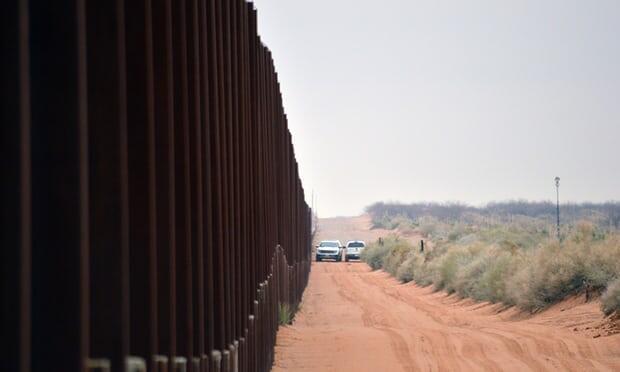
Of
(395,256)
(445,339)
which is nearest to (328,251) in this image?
(395,256)

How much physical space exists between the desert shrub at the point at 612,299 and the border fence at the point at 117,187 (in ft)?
45.4

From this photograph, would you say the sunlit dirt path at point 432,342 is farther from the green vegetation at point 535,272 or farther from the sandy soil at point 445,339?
the green vegetation at point 535,272

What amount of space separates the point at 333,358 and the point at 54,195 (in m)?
12.8

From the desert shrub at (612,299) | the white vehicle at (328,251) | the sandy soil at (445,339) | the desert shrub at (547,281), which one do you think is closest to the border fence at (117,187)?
the sandy soil at (445,339)

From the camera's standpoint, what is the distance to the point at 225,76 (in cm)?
915

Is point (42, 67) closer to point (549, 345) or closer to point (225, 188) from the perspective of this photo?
point (225, 188)

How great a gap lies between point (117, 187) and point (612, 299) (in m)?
18.9

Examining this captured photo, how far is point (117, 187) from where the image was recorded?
4.20m

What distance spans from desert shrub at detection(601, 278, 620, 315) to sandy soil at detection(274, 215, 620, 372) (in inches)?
12.1

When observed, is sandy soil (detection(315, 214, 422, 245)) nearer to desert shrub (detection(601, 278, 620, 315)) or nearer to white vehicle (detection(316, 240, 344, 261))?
A: white vehicle (detection(316, 240, 344, 261))

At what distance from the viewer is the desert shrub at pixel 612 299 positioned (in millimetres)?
21453

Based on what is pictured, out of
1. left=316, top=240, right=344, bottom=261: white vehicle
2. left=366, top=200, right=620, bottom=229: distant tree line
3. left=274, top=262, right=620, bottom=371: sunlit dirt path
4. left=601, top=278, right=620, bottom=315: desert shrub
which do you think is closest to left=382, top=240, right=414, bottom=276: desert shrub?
left=316, top=240, right=344, bottom=261: white vehicle

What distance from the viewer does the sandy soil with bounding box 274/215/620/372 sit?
1534 cm

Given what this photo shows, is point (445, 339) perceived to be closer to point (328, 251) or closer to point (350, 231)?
point (328, 251)
